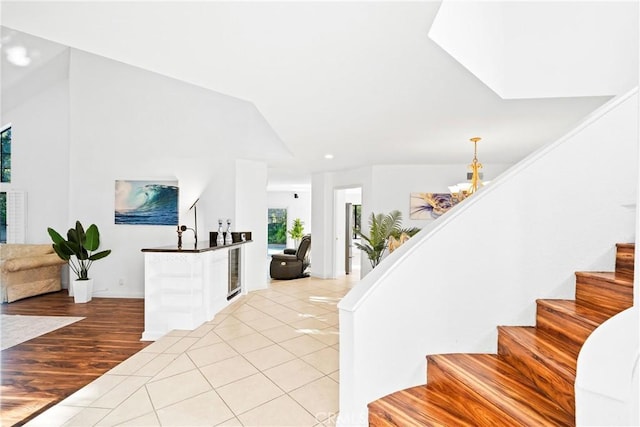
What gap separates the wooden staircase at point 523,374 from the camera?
130cm

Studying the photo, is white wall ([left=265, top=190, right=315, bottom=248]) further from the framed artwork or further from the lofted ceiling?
the lofted ceiling

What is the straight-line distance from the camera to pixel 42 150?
602 cm

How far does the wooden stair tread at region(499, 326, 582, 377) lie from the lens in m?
1.37

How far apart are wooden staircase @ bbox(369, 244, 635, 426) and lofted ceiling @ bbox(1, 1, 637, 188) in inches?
53.1

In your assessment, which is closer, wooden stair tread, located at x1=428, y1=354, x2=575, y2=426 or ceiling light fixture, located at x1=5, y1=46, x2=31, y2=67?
wooden stair tread, located at x1=428, y1=354, x2=575, y2=426

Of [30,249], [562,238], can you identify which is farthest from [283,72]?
[30,249]

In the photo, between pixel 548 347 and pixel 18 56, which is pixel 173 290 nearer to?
pixel 548 347

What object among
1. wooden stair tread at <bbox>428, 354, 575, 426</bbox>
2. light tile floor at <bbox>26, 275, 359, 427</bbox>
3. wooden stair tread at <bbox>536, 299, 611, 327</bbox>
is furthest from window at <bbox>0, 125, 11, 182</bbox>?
wooden stair tread at <bbox>536, 299, 611, 327</bbox>

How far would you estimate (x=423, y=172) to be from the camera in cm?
620

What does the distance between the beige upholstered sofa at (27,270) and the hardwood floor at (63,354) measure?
31 cm

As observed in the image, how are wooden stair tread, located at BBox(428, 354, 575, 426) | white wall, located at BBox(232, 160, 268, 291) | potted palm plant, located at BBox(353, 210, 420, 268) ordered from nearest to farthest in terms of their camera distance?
wooden stair tread, located at BBox(428, 354, 575, 426)
white wall, located at BBox(232, 160, 268, 291)
potted palm plant, located at BBox(353, 210, 420, 268)

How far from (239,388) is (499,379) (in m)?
1.75

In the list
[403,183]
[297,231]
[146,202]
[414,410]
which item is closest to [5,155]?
[146,202]

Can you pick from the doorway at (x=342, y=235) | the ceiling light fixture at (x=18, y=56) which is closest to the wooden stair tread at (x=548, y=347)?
the doorway at (x=342, y=235)
